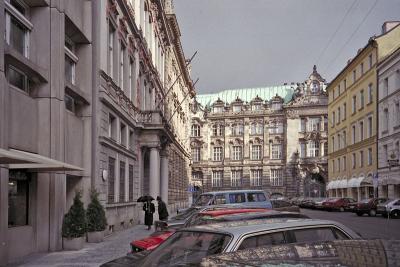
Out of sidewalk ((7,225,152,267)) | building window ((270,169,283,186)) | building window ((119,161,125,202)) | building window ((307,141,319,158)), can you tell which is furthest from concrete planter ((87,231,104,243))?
building window ((270,169,283,186))

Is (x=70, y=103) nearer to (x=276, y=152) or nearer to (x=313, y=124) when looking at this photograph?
(x=313, y=124)

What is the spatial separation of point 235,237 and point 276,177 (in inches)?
3637

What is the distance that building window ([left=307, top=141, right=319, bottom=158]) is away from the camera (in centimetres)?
9425

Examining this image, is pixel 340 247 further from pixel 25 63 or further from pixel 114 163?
pixel 114 163

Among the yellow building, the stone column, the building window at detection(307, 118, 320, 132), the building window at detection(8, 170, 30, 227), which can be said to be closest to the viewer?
the building window at detection(8, 170, 30, 227)

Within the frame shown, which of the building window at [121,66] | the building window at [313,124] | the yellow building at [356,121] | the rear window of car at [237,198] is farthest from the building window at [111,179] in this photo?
the building window at [313,124]

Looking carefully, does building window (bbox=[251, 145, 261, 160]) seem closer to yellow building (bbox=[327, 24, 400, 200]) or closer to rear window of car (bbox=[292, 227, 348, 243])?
yellow building (bbox=[327, 24, 400, 200])

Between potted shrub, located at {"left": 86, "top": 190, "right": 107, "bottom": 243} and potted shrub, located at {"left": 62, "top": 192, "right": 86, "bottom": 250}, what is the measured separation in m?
1.70

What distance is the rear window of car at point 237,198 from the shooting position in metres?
21.4

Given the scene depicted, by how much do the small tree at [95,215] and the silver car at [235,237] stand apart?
12.2 m

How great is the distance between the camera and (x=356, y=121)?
194 feet

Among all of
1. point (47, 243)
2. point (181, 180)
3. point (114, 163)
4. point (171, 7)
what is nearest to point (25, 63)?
point (47, 243)

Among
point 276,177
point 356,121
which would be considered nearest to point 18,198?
point 356,121

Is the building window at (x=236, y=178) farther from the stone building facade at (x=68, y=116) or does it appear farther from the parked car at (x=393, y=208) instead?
the stone building facade at (x=68, y=116)
